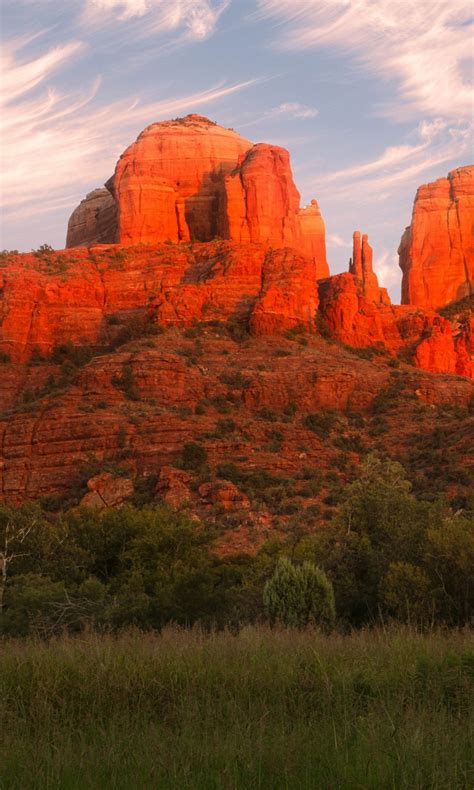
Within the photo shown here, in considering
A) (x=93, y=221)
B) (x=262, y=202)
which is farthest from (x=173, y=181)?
(x=93, y=221)

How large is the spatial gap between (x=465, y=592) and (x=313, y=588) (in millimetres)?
3066

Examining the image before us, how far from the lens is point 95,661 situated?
39.2 ft

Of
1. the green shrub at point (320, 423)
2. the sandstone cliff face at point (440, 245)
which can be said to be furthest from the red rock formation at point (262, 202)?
the green shrub at point (320, 423)

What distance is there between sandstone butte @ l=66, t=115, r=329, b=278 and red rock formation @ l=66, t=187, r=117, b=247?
2274 millimetres

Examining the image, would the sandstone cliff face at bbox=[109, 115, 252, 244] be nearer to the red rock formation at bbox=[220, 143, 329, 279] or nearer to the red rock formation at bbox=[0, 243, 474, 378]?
the red rock formation at bbox=[220, 143, 329, 279]

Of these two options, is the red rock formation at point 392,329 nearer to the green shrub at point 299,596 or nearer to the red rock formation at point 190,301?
the red rock formation at point 190,301

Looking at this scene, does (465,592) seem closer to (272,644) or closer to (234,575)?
(272,644)

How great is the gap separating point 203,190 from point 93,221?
13920mm

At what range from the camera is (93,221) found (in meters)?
83.8

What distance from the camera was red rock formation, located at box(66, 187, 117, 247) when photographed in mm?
81125

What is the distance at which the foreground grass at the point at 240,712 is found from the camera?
26.9 feet

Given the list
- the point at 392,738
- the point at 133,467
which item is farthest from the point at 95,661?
the point at 133,467

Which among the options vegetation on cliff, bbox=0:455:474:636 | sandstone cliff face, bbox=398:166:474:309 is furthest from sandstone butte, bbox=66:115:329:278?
vegetation on cliff, bbox=0:455:474:636

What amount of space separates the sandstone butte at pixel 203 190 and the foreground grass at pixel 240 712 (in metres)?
58.0
